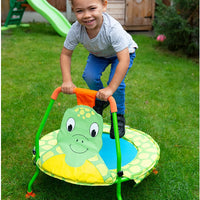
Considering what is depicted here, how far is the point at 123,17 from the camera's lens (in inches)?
279

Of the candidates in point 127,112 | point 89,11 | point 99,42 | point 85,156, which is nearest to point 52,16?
point 127,112

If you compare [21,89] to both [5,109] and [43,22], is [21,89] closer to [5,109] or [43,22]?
[5,109]

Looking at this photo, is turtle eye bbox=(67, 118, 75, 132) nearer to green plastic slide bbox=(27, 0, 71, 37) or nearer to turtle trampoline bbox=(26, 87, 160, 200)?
turtle trampoline bbox=(26, 87, 160, 200)

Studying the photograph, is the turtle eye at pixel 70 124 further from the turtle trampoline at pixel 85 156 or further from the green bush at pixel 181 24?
the green bush at pixel 181 24

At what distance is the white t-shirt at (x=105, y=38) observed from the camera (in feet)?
5.90

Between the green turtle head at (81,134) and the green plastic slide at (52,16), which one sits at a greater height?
the green plastic slide at (52,16)

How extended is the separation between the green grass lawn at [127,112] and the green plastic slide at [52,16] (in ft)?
1.35

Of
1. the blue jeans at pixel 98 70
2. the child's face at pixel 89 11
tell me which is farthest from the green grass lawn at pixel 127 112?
the child's face at pixel 89 11

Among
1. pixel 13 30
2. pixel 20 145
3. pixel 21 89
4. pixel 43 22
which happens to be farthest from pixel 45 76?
pixel 43 22

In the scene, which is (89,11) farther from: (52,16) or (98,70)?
(52,16)

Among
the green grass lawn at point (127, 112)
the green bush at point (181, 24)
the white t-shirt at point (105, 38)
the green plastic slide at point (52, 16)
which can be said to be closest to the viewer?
the white t-shirt at point (105, 38)

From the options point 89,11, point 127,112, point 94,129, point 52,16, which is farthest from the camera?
point 52,16

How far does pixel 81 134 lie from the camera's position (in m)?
1.86

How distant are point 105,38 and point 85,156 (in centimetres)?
73
